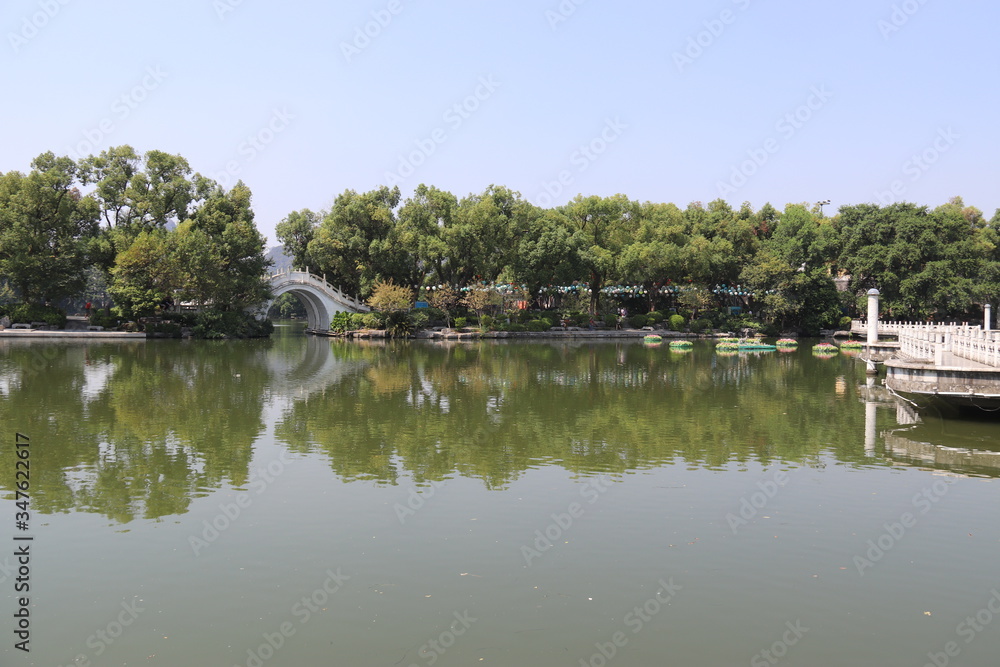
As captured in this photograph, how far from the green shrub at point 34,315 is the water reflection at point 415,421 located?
17.8 m

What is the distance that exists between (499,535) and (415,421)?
8.63 m

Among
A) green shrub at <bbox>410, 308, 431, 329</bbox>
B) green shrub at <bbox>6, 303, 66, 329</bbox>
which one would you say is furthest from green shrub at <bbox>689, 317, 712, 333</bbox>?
green shrub at <bbox>6, 303, 66, 329</bbox>

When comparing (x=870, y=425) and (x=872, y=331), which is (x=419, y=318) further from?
(x=870, y=425)

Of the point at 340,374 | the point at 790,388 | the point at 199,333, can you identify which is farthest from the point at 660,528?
the point at 199,333

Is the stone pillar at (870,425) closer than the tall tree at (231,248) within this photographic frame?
Yes

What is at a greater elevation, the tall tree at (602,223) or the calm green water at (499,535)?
the tall tree at (602,223)

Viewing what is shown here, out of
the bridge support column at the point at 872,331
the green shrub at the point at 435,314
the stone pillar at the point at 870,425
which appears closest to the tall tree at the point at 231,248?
the green shrub at the point at 435,314

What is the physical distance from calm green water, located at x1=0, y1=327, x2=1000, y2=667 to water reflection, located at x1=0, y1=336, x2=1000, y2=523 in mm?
111

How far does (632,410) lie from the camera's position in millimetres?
20234

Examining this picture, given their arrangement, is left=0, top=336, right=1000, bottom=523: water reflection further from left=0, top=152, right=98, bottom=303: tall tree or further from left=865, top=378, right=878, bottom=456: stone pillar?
left=0, top=152, right=98, bottom=303: tall tree

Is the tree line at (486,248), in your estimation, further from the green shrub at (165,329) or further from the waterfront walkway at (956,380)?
the waterfront walkway at (956,380)

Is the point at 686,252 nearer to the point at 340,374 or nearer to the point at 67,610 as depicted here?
the point at 340,374

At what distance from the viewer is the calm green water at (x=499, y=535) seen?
6.91 meters

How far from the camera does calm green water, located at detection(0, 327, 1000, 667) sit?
6.91 m
